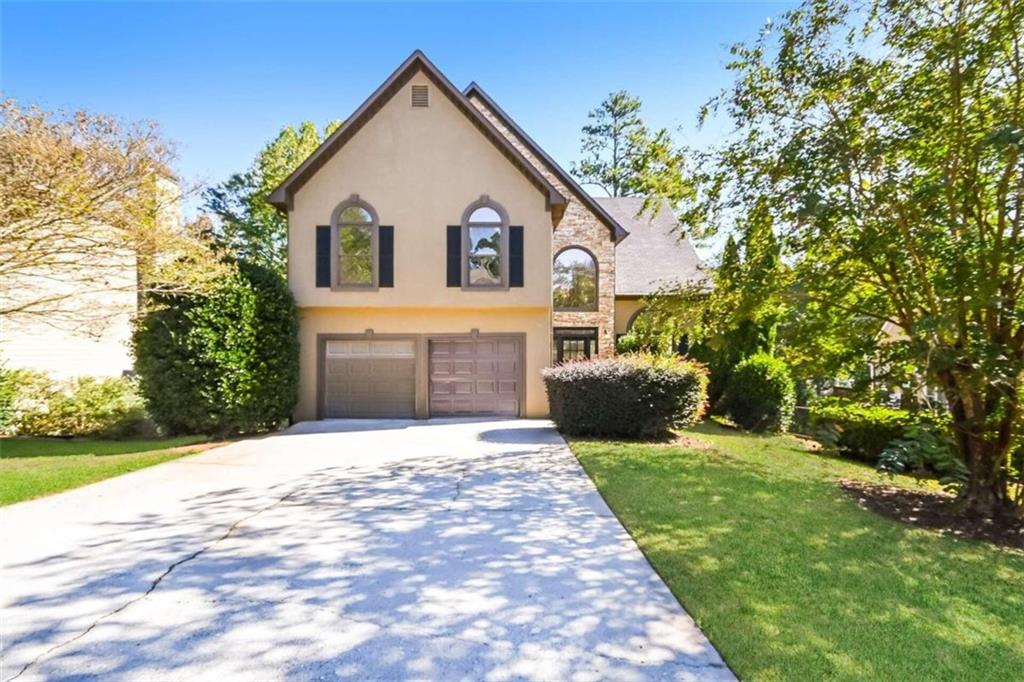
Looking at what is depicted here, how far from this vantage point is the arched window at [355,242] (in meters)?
12.4

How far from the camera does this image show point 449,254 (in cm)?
1248

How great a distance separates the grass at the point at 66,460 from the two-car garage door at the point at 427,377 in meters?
3.48

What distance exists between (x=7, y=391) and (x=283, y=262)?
514 inches

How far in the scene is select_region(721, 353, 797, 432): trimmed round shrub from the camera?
40.9ft

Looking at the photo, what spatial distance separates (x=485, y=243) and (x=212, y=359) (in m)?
6.62

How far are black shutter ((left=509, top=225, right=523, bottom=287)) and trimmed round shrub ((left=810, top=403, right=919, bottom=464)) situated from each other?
7233 millimetres

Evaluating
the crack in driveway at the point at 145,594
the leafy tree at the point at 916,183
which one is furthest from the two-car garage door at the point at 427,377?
the leafy tree at the point at 916,183

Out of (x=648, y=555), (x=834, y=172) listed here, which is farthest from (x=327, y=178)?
(x=648, y=555)

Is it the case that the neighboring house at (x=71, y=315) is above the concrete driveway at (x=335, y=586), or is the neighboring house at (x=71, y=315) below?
above

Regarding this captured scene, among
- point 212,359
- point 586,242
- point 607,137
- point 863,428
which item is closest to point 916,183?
point 863,428

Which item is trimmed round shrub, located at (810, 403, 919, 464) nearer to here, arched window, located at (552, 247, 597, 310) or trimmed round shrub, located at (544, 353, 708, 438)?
trimmed round shrub, located at (544, 353, 708, 438)

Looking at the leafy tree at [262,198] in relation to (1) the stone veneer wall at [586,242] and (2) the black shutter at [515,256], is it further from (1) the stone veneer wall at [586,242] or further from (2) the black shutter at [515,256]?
(2) the black shutter at [515,256]

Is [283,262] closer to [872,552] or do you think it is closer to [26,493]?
[26,493]

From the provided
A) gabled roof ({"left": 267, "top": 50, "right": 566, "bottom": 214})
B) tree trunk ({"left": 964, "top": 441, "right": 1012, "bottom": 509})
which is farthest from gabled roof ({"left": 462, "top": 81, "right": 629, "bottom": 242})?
tree trunk ({"left": 964, "top": 441, "right": 1012, "bottom": 509})
